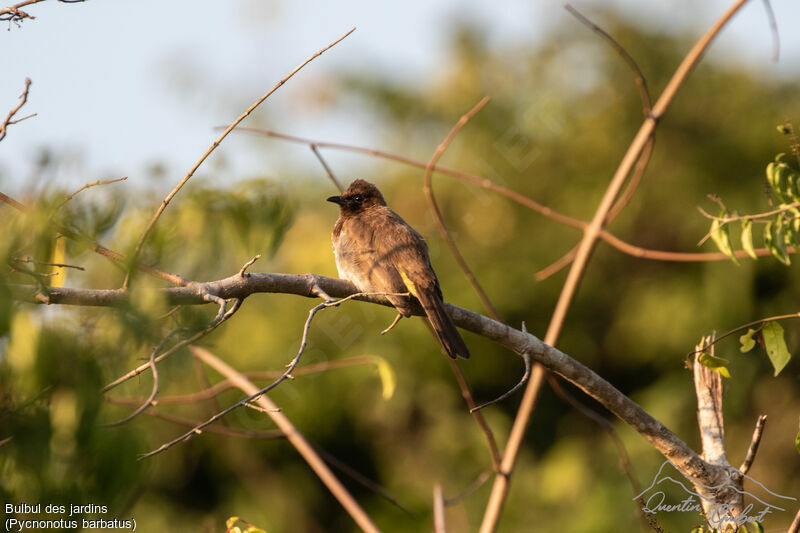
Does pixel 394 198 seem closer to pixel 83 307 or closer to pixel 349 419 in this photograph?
pixel 349 419

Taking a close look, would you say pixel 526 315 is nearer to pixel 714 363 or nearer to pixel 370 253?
pixel 370 253

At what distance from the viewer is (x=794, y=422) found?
29.4ft

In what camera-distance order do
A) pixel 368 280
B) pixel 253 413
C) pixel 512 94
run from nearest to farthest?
pixel 253 413, pixel 368 280, pixel 512 94

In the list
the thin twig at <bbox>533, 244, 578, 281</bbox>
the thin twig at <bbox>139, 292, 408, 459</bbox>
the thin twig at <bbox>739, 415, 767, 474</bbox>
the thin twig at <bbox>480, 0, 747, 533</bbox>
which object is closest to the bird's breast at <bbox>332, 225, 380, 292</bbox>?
Answer: the thin twig at <bbox>533, 244, 578, 281</bbox>

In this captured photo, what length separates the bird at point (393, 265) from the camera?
4.16 m

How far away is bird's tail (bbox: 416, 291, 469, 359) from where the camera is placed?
13.3 ft

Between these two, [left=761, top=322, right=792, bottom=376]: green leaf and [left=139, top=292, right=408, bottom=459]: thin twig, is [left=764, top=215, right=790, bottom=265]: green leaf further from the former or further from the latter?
[left=139, top=292, right=408, bottom=459]: thin twig

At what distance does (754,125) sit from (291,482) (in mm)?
7506

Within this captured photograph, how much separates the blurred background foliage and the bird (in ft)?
4.38

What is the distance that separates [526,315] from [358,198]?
4707mm

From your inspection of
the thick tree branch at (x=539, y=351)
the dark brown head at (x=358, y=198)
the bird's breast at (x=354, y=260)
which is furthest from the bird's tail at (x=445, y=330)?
the dark brown head at (x=358, y=198)

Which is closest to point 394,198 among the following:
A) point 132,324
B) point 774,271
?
point 774,271

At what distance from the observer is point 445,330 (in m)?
4.10

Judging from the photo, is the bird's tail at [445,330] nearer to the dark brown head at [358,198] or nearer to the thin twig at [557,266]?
the thin twig at [557,266]
